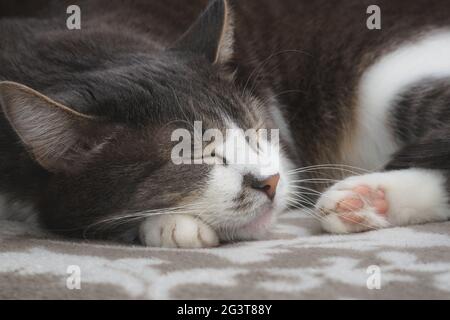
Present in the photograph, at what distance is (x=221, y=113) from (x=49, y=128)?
0.35 m

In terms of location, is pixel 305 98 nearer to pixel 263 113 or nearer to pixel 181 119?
pixel 263 113

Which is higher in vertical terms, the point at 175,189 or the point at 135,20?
the point at 135,20

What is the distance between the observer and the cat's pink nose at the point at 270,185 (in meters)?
1.25

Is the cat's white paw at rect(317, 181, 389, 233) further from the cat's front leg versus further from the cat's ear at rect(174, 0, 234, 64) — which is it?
the cat's ear at rect(174, 0, 234, 64)

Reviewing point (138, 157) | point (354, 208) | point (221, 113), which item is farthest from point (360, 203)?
point (138, 157)

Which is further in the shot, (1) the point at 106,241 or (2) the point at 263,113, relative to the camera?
(2) the point at 263,113

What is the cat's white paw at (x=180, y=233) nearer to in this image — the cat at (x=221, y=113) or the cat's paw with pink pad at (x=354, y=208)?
the cat at (x=221, y=113)

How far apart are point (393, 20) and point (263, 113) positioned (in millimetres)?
473

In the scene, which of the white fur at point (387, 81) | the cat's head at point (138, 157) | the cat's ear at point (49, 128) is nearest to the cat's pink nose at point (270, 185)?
the cat's head at point (138, 157)

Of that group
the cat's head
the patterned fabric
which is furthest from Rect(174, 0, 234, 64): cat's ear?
the patterned fabric

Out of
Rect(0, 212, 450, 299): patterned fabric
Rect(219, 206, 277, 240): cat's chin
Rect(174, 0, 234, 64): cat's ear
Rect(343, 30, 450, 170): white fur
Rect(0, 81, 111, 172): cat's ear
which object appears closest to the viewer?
Rect(0, 212, 450, 299): patterned fabric

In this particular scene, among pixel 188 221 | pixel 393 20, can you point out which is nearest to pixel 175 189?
pixel 188 221

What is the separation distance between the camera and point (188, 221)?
1.25 m

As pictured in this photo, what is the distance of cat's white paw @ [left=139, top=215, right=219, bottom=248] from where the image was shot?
125 cm
